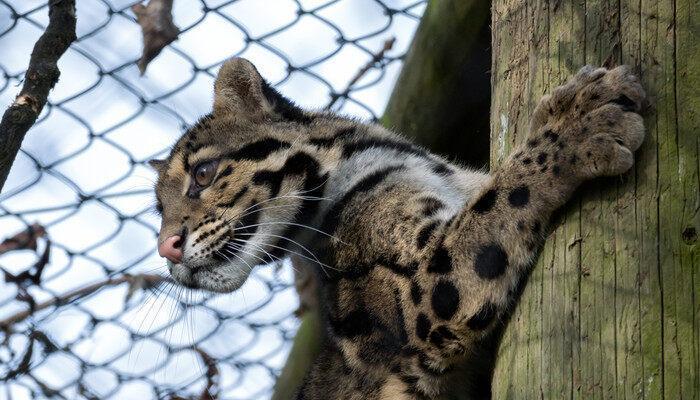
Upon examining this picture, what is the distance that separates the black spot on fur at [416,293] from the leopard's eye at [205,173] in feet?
3.35

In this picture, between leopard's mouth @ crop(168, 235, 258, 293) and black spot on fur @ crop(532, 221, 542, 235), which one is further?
leopard's mouth @ crop(168, 235, 258, 293)

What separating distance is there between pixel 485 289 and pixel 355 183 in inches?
35.1

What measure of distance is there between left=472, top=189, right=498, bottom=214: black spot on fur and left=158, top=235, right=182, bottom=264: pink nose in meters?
1.15

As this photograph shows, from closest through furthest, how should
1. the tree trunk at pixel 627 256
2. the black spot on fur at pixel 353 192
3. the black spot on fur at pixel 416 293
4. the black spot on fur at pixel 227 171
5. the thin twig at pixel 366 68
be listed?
1. the tree trunk at pixel 627 256
2. the black spot on fur at pixel 416 293
3. the black spot on fur at pixel 353 192
4. the black spot on fur at pixel 227 171
5. the thin twig at pixel 366 68

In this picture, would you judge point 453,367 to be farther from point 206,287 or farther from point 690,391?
point 206,287

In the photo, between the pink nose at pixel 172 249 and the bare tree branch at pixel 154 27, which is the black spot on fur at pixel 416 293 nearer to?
the pink nose at pixel 172 249

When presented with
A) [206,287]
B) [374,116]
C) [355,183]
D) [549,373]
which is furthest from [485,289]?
[374,116]

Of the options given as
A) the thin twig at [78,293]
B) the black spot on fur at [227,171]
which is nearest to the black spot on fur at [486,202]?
the black spot on fur at [227,171]

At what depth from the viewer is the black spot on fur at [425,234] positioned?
2750mm

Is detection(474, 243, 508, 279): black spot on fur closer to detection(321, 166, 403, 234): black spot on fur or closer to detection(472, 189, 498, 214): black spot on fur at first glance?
detection(472, 189, 498, 214): black spot on fur

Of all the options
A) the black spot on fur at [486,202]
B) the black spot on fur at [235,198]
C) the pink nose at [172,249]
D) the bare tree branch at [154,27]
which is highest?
the bare tree branch at [154,27]

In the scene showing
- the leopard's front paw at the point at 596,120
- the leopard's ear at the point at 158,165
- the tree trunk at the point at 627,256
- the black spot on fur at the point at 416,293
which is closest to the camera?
the tree trunk at the point at 627,256

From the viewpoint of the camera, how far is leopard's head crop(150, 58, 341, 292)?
10.9 ft

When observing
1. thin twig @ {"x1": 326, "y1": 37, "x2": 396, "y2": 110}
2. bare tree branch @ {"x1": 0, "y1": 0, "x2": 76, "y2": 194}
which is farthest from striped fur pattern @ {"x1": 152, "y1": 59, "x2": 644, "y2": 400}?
bare tree branch @ {"x1": 0, "y1": 0, "x2": 76, "y2": 194}
